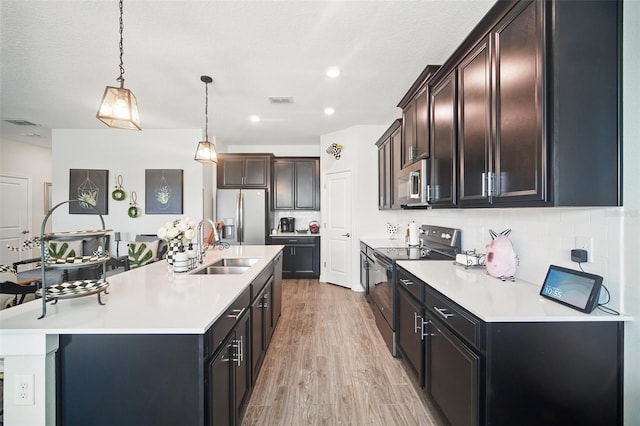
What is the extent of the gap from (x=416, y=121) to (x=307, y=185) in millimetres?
3351

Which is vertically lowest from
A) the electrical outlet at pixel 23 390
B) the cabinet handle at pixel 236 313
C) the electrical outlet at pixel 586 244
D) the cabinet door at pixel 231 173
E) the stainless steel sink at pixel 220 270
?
the electrical outlet at pixel 23 390

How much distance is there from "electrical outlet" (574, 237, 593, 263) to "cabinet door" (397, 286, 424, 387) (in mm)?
934

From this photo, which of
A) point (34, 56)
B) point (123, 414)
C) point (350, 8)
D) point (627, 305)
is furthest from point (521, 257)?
point (34, 56)

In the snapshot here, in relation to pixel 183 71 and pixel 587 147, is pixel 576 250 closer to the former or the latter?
pixel 587 147

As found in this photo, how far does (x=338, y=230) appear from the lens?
504 centimetres

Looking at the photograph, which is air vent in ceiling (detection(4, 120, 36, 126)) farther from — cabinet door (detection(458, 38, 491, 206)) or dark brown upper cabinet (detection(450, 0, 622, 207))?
dark brown upper cabinet (detection(450, 0, 622, 207))

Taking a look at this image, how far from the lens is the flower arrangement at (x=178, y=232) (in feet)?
6.84

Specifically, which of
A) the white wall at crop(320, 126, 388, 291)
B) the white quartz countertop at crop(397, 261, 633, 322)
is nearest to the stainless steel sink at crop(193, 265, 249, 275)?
the white quartz countertop at crop(397, 261, 633, 322)

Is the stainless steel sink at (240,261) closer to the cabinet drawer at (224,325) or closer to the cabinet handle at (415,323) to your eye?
the cabinet drawer at (224,325)

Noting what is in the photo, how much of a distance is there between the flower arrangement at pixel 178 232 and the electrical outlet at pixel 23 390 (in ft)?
3.67

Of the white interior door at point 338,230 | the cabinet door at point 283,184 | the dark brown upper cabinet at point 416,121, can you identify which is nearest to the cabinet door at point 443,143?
the dark brown upper cabinet at point 416,121

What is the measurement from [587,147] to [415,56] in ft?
5.83

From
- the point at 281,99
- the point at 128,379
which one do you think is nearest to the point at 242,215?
the point at 281,99

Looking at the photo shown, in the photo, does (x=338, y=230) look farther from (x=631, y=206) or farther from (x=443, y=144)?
(x=631, y=206)
